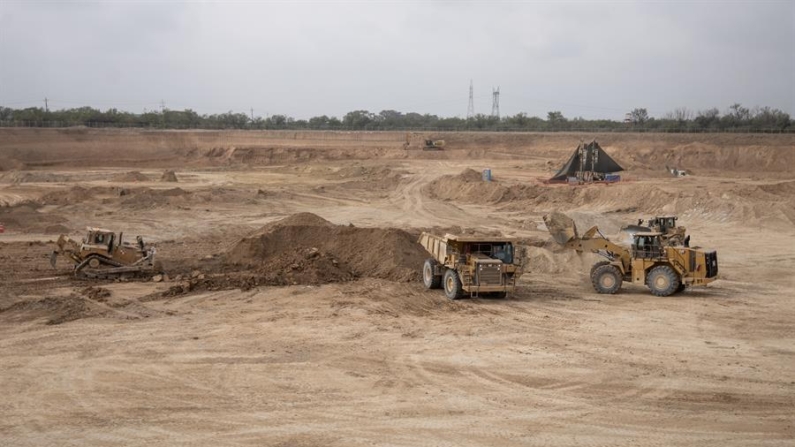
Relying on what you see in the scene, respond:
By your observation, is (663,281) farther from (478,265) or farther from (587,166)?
(587,166)

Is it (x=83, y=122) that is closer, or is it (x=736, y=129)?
(x=736, y=129)

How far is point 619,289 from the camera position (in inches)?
816

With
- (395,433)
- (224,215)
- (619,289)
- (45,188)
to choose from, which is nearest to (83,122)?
(45,188)

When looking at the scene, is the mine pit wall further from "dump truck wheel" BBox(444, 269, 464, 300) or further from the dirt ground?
"dump truck wheel" BBox(444, 269, 464, 300)

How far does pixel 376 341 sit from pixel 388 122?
95967mm

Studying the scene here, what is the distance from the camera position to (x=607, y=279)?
810 inches

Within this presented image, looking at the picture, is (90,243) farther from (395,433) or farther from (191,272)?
(395,433)

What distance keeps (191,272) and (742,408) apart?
1533 centimetres

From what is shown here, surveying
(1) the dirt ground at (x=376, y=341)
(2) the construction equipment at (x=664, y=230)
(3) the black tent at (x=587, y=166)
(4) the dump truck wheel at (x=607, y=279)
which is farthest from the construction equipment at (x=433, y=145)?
(4) the dump truck wheel at (x=607, y=279)

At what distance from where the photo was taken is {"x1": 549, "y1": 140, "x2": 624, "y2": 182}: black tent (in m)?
45.0

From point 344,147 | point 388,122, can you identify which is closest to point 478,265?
point 344,147

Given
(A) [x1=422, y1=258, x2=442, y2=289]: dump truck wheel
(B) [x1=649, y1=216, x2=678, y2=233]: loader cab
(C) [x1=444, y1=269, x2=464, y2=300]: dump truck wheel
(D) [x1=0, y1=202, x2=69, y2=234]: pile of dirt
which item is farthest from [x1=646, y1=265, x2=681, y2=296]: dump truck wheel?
(D) [x1=0, y1=202, x2=69, y2=234]: pile of dirt

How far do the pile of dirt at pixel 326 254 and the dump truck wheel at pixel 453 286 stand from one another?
7.12 ft

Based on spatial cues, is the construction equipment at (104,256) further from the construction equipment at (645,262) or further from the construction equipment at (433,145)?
the construction equipment at (433,145)
